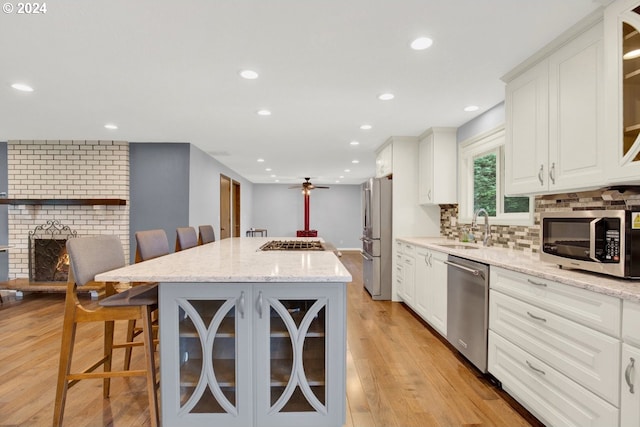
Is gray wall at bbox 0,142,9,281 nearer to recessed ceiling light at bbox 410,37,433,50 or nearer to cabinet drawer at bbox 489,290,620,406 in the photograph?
recessed ceiling light at bbox 410,37,433,50

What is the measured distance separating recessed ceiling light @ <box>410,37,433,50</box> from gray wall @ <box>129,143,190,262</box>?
382 centimetres

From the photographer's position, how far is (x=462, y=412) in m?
1.99

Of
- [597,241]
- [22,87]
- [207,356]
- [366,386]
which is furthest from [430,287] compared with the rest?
[22,87]

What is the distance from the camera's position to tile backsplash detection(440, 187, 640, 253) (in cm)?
197

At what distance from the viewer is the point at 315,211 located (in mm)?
10859

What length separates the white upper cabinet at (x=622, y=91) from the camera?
5.08 ft

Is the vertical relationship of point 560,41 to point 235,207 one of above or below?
above

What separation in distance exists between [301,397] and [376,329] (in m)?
1.90

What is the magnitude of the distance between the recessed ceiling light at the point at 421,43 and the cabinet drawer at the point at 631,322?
170 cm

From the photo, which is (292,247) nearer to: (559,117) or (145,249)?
(145,249)

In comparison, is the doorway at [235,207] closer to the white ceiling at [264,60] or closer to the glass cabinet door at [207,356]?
the white ceiling at [264,60]

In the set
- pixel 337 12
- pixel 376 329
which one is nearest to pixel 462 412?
pixel 376 329

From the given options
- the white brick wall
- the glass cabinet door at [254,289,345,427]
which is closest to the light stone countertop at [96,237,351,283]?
the glass cabinet door at [254,289,345,427]

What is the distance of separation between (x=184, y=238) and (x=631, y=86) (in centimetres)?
335
